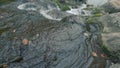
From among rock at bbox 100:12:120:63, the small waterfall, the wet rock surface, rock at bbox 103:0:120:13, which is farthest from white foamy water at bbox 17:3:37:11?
the small waterfall

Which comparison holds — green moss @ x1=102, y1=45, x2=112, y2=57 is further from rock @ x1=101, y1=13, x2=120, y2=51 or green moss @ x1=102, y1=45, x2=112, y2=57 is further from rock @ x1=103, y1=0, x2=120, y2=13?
rock @ x1=103, y1=0, x2=120, y2=13

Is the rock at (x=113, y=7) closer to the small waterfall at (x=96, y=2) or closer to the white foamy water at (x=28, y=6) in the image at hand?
the small waterfall at (x=96, y=2)

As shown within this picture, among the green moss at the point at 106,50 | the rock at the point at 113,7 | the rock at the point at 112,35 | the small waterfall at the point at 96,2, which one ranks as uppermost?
the rock at the point at 112,35

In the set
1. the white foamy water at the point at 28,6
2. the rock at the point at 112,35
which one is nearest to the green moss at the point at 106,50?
the rock at the point at 112,35

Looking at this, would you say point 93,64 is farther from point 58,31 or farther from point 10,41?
point 10,41

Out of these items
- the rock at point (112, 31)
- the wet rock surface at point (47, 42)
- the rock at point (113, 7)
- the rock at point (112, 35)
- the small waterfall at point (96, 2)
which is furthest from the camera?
the small waterfall at point (96, 2)

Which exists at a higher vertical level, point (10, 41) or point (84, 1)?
point (10, 41)

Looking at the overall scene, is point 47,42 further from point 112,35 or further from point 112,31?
point 112,31

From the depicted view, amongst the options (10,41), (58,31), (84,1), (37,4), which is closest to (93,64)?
(58,31)

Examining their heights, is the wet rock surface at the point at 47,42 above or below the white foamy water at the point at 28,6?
above
